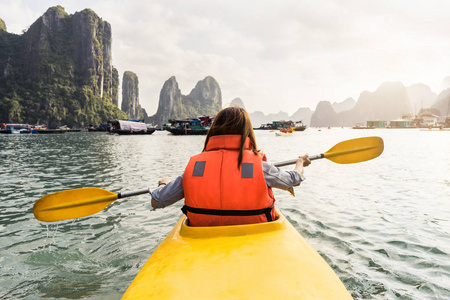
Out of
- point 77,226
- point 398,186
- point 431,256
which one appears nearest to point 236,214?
point 431,256

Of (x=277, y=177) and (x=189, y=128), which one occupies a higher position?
(x=189, y=128)

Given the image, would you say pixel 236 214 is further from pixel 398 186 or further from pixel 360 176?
pixel 360 176

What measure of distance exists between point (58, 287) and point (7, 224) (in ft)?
10.5

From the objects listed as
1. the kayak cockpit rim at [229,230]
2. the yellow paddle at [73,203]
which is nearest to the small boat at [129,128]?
the yellow paddle at [73,203]

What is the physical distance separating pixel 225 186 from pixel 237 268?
25.3 inches

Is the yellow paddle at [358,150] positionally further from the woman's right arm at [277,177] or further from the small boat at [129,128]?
the small boat at [129,128]

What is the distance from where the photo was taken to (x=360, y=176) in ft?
34.8

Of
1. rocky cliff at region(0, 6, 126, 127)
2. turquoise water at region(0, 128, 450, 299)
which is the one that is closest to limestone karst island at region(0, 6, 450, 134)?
rocky cliff at region(0, 6, 126, 127)

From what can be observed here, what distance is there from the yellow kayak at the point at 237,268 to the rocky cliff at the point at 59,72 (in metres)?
128

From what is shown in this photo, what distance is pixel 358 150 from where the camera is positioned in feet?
13.2

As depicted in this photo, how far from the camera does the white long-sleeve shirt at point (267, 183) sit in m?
2.35

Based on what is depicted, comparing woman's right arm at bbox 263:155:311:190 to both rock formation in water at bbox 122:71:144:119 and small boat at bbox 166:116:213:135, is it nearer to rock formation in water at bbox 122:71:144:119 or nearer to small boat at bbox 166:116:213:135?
small boat at bbox 166:116:213:135

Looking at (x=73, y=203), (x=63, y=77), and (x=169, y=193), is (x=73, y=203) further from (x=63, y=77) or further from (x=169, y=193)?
(x=63, y=77)

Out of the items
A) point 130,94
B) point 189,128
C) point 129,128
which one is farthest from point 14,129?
point 130,94
